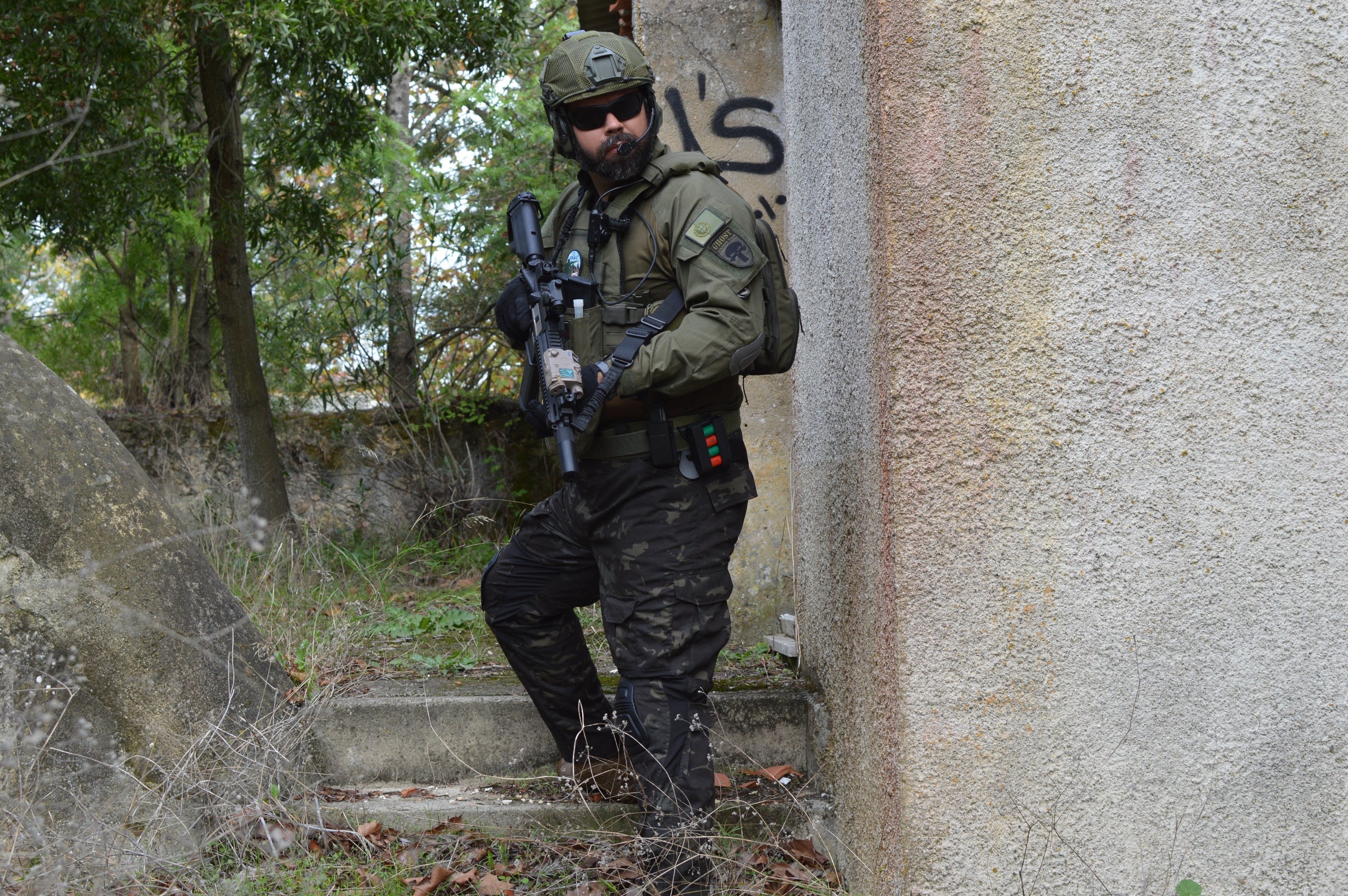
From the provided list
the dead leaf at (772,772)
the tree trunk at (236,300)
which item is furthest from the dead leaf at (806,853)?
the tree trunk at (236,300)

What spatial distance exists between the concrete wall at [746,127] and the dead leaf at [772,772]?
3.25 feet

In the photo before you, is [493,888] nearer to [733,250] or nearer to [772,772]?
[772,772]

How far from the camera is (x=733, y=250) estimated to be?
7.78 feet

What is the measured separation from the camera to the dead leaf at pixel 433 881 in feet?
8.42

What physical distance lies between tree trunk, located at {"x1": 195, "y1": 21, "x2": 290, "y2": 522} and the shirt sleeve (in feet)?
16.2

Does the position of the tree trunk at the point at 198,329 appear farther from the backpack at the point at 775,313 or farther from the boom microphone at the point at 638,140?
the backpack at the point at 775,313

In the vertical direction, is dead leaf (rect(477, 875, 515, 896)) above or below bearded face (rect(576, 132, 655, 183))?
below

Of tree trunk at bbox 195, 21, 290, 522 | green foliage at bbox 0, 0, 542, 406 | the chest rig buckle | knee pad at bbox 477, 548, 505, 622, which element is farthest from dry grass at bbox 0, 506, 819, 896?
tree trunk at bbox 195, 21, 290, 522

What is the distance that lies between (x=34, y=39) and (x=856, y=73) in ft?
15.3

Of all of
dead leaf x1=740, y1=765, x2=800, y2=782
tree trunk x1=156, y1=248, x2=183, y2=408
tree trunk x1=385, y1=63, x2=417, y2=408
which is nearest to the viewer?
dead leaf x1=740, y1=765, x2=800, y2=782

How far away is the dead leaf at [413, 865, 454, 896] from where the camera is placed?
257cm

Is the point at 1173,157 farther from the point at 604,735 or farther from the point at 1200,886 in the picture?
the point at 604,735

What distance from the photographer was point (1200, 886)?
2.15 meters

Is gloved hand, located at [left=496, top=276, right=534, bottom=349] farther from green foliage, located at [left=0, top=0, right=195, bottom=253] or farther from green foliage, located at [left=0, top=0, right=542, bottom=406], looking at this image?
green foliage, located at [left=0, top=0, right=195, bottom=253]
